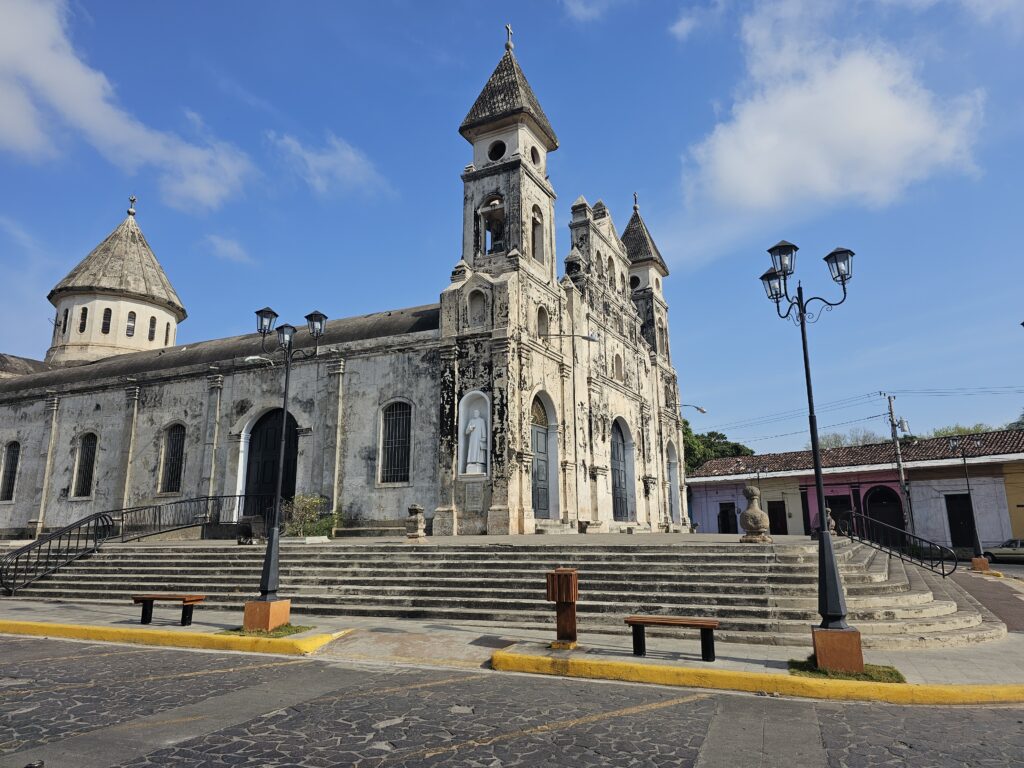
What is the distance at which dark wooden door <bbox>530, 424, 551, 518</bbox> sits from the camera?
19.9m

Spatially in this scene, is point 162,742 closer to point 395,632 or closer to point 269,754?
point 269,754

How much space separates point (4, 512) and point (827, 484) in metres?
37.0

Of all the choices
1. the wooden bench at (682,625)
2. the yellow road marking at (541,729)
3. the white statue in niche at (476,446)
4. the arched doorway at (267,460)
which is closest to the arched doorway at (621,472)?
the white statue in niche at (476,446)

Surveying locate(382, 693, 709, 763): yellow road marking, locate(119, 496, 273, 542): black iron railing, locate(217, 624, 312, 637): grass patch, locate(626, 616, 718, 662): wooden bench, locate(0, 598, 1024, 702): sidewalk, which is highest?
locate(119, 496, 273, 542): black iron railing

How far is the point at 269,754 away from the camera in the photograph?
4.79 meters

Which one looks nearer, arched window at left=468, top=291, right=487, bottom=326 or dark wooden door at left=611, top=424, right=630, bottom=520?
arched window at left=468, top=291, right=487, bottom=326

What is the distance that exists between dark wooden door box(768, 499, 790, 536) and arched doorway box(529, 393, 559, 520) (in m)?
20.5

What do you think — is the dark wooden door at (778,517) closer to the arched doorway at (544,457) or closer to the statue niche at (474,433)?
the arched doorway at (544,457)

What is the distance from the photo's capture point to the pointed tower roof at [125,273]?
31.1 m

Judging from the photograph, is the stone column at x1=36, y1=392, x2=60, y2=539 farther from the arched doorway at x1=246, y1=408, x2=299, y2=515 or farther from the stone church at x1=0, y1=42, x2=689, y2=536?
the arched doorway at x1=246, y1=408, x2=299, y2=515

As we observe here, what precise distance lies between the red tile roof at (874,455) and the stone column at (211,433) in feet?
88.4

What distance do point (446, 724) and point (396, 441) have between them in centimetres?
1477

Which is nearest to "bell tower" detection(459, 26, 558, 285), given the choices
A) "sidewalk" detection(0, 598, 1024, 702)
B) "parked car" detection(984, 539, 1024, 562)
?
"sidewalk" detection(0, 598, 1024, 702)

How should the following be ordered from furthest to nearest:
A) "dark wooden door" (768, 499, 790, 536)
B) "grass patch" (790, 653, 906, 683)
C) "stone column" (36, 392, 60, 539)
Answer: "dark wooden door" (768, 499, 790, 536) → "stone column" (36, 392, 60, 539) → "grass patch" (790, 653, 906, 683)
